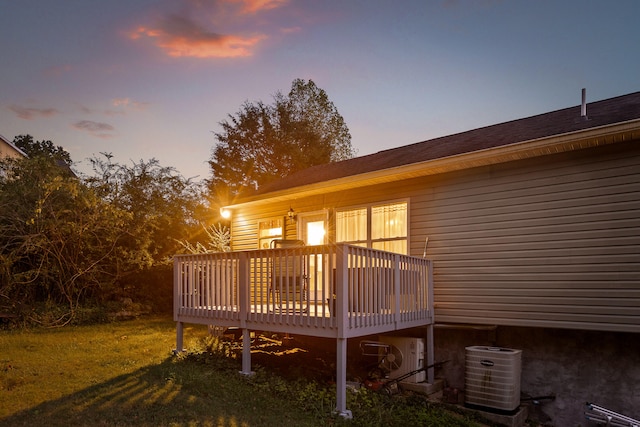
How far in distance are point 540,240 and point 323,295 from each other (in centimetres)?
332

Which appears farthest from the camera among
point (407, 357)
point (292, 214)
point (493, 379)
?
point (292, 214)

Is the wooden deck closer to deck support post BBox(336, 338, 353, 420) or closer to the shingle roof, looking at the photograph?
deck support post BBox(336, 338, 353, 420)

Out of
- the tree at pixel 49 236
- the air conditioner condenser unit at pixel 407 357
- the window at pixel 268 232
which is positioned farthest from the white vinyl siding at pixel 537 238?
the tree at pixel 49 236

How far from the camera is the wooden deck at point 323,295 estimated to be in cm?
566

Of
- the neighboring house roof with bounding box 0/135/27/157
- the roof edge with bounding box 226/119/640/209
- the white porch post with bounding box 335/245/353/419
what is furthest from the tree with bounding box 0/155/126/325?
the neighboring house roof with bounding box 0/135/27/157

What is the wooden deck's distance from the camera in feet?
18.6

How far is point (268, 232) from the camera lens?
1108 cm

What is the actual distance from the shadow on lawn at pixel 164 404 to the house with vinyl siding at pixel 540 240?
3.47 metres

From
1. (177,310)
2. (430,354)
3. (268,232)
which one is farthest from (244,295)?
(268,232)

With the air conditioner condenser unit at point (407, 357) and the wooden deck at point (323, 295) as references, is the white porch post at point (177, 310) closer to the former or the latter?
the wooden deck at point (323, 295)

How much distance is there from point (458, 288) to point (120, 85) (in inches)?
379

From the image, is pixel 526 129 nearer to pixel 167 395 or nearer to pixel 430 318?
pixel 430 318

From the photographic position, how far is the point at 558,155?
21.6ft

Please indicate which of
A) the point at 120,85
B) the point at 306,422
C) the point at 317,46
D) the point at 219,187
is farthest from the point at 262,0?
the point at 219,187
